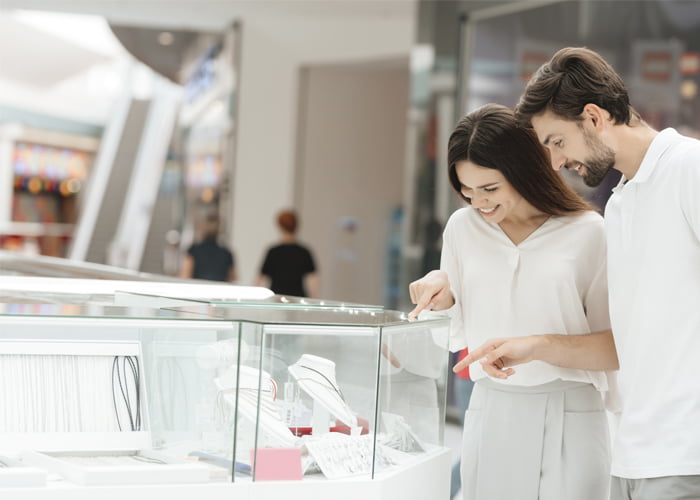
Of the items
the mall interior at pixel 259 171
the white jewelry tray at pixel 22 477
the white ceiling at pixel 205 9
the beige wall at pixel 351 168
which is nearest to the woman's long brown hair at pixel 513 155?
the mall interior at pixel 259 171

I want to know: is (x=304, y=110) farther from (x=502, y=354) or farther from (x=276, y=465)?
(x=276, y=465)

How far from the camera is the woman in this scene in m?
1.90

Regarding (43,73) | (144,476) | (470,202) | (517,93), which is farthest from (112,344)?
(43,73)

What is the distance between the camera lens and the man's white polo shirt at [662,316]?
1.60 meters

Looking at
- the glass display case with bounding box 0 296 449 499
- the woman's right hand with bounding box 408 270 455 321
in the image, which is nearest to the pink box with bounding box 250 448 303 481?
the glass display case with bounding box 0 296 449 499

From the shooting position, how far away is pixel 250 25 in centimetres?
869

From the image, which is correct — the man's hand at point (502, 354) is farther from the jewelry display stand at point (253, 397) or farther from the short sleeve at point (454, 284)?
the jewelry display stand at point (253, 397)

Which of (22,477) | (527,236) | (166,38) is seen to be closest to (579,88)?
(527,236)

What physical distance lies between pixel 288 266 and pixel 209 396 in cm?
464

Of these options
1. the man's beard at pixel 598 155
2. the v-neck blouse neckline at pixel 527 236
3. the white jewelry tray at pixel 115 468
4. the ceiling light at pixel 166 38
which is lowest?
the white jewelry tray at pixel 115 468

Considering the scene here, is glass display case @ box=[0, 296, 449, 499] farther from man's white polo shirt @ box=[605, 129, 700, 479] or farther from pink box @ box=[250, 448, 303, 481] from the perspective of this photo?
man's white polo shirt @ box=[605, 129, 700, 479]

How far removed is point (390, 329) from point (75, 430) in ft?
2.11

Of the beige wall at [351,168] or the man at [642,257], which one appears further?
the beige wall at [351,168]

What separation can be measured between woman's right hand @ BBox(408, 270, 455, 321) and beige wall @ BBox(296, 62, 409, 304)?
6.70m
